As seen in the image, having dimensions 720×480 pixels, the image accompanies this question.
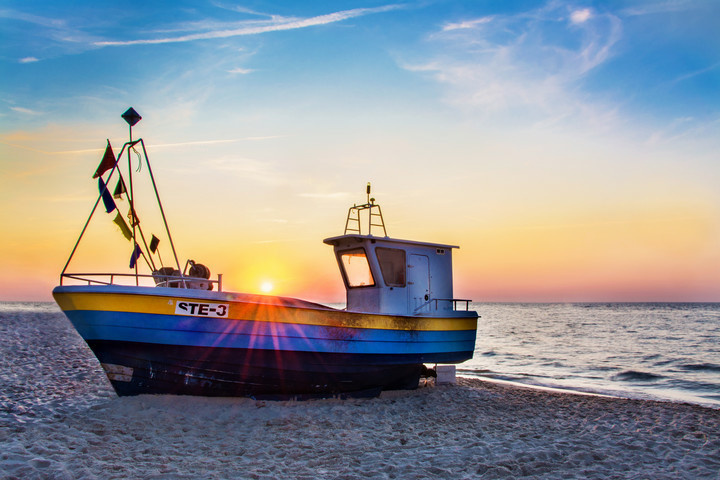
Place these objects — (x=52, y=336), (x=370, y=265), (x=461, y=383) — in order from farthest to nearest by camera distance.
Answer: (x=52, y=336) < (x=461, y=383) < (x=370, y=265)

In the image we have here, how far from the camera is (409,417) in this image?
28.9 ft

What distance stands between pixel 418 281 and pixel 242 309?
4.22 metres

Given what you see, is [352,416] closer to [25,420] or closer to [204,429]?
[204,429]

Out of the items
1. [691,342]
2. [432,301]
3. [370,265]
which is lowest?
[691,342]

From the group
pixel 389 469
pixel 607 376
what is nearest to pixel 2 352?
pixel 389 469

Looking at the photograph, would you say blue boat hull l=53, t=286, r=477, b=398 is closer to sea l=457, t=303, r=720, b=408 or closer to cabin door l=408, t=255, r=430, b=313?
cabin door l=408, t=255, r=430, b=313

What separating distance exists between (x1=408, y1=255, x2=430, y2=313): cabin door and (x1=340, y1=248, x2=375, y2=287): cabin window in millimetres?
877

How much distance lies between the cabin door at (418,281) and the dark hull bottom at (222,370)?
193cm

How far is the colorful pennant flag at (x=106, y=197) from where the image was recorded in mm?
8703

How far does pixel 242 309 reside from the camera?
8.48 m

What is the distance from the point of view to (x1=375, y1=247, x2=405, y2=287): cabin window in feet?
35.8

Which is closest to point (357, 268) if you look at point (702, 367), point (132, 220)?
point (132, 220)

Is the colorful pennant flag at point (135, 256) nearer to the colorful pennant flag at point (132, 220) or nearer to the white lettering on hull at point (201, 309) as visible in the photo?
the colorful pennant flag at point (132, 220)

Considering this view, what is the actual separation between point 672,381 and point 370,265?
12.6m
